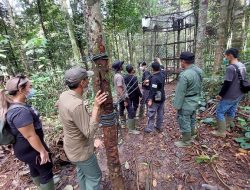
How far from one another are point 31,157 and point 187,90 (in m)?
2.93

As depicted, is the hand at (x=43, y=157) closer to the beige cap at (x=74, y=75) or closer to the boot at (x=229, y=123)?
the beige cap at (x=74, y=75)

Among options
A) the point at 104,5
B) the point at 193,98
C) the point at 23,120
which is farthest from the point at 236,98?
the point at 104,5

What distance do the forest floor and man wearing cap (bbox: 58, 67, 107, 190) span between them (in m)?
0.81

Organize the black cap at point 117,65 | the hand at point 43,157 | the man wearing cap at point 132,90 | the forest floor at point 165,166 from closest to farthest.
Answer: the hand at point 43,157 → the forest floor at point 165,166 → the black cap at point 117,65 → the man wearing cap at point 132,90

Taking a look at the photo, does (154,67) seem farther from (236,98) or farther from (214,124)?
(214,124)

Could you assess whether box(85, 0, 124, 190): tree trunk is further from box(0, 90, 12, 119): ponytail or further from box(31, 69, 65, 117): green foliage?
box(31, 69, 65, 117): green foliage

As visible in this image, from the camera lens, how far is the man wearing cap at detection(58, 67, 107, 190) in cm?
199

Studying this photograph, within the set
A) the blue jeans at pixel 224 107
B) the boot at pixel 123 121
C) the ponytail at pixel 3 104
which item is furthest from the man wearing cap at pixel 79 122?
the blue jeans at pixel 224 107

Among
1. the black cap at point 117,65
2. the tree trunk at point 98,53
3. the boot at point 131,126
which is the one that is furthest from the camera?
the boot at point 131,126

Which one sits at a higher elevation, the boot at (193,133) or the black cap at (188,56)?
the black cap at (188,56)

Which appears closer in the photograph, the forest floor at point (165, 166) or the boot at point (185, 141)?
the forest floor at point (165, 166)

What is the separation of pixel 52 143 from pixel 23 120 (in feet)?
6.02

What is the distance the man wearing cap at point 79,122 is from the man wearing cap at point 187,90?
205cm

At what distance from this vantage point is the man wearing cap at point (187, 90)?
11.8ft
